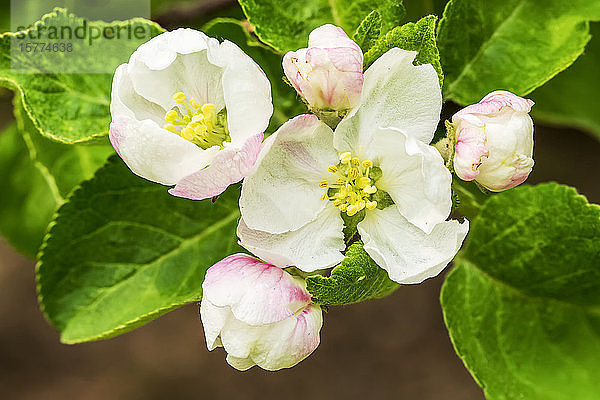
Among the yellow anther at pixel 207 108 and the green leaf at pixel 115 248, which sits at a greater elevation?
the yellow anther at pixel 207 108

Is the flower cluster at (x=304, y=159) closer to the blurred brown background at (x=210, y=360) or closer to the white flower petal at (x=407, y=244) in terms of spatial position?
→ the white flower petal at (x=407, y=244)

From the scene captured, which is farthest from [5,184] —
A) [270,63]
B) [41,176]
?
[270,63]

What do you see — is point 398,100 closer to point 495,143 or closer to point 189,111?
point 495,143

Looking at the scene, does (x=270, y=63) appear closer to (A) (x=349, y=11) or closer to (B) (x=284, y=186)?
(A) (x=349, y=11)

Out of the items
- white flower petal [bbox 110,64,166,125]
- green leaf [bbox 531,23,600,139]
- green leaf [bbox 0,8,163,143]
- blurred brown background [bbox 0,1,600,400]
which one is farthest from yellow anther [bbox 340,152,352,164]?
blurred brown background [bbox 0,1,600,400]

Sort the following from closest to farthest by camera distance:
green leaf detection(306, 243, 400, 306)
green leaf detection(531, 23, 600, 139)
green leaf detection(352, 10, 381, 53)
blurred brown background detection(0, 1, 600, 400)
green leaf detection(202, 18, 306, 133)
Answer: green leaf detection(306, 243, 400, 306), green leaf detection(352, 10, 381, 53), green leaf detection(202, 18, 306, 133), green leaf detection(531, 23, 600, 139), blurred brown background detection(0, 1, 600, 400)

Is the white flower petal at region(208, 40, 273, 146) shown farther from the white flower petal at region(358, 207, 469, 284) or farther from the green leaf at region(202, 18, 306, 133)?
the green leaf at region(202, 18, 306, 133)

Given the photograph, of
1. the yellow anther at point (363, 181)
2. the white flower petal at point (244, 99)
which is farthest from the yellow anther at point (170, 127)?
the yellow anther at point (363, 181)
